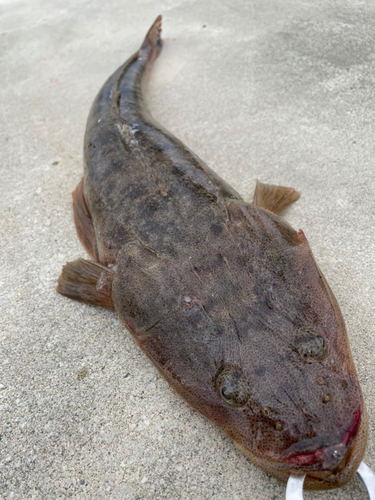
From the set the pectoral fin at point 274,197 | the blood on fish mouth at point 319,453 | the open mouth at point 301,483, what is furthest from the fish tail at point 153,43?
the open mouth at point 301,483

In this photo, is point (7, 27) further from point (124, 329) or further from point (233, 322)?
point (233, 322)

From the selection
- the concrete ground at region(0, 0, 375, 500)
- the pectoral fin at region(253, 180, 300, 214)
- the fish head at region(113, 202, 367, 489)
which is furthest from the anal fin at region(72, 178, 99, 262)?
the pectoral fin at region(253, 180, 300, 214)

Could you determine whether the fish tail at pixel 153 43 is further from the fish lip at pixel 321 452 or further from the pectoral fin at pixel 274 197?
the fish lip at pixel 321 452

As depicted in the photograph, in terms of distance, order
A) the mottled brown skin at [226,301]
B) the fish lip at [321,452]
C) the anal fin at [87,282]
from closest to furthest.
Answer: the fish lip at [321,452], the mottled brown skin at [226,301], the anal fin at [87,282]

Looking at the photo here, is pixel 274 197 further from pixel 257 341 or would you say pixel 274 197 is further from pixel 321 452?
pixel 321 452

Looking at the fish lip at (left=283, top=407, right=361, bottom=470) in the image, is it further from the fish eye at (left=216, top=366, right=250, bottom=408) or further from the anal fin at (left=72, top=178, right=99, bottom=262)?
the anal fin at (left=72, top=178, right=99, bottom=262)

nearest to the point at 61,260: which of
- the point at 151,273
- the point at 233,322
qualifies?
the point at 151,273

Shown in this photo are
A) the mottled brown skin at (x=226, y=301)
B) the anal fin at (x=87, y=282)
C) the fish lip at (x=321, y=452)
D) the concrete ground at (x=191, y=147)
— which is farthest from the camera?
the anal fin at (x=87, y=282)

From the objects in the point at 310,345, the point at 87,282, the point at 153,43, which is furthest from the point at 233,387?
the point at 153,43
